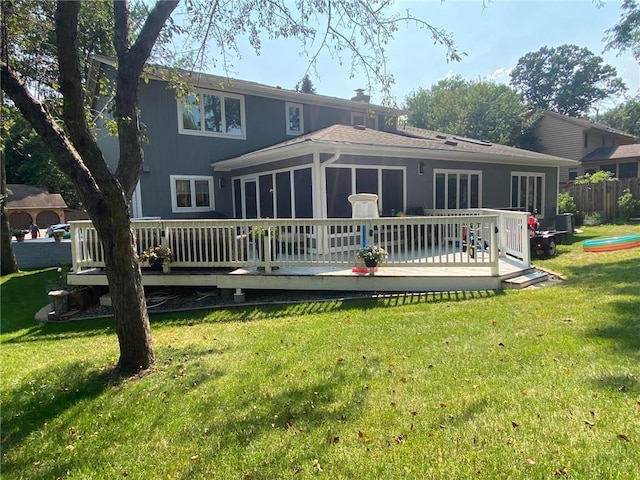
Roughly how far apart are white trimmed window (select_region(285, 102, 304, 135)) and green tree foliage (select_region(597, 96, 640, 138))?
44691 mm

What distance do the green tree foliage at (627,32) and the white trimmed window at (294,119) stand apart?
11187 millimetres

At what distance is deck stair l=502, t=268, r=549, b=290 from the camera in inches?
279

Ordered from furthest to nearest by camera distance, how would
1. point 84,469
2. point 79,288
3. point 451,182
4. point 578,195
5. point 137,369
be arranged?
point 578,195 < point 451,182 < point 79,288 < point 137,369 < point 84,469

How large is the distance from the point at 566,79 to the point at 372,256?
183 ft

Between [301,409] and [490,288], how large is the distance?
16.7ft

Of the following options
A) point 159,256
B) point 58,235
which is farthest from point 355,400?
point 58,235

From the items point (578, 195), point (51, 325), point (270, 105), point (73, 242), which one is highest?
point (270, 105)

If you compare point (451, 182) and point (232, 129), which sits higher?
point (232, 129)

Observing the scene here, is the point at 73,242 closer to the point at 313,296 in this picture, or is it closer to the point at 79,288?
the point at 79,288

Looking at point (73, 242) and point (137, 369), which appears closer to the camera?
point (137, 369)

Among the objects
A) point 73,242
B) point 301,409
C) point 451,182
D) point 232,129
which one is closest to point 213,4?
point 301,409

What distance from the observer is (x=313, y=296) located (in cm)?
770

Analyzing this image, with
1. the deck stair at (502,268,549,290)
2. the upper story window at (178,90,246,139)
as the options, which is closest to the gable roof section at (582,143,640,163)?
the deck stair at (502,268,549,290)

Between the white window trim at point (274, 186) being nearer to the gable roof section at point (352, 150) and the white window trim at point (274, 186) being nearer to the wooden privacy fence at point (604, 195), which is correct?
the gable roof section at point (352, 150)
